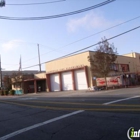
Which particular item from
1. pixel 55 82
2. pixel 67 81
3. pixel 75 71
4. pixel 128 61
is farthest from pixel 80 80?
pixel 128 61

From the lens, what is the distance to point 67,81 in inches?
1586

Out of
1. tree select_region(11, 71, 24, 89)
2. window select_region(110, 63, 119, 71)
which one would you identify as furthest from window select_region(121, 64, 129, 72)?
tree select_region(11, 71, 24, 89)

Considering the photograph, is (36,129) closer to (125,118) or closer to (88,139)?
(88,139)

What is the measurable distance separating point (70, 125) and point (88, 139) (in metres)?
1.94

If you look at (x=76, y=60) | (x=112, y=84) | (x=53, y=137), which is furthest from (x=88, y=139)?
(x=76, y=60)

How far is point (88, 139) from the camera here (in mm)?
5961

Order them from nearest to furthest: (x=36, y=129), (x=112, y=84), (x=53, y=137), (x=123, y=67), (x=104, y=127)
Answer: (x=53, y=137) < (x=104, y=127) < (x=36, y=129) < (x=112, y=84) < (x=123, y=67)

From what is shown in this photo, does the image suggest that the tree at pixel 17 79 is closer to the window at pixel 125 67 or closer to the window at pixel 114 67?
the window at pixel 114 67

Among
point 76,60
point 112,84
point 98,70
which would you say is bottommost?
point 112,84

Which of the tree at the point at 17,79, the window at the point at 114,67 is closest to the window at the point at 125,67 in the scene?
the window at the point at 114,67

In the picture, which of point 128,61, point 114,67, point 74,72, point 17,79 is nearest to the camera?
point 74,72

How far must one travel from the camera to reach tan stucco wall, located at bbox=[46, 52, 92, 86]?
36344 mm

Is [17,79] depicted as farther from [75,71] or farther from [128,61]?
[128,61]

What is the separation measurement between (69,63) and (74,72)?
219 cm
